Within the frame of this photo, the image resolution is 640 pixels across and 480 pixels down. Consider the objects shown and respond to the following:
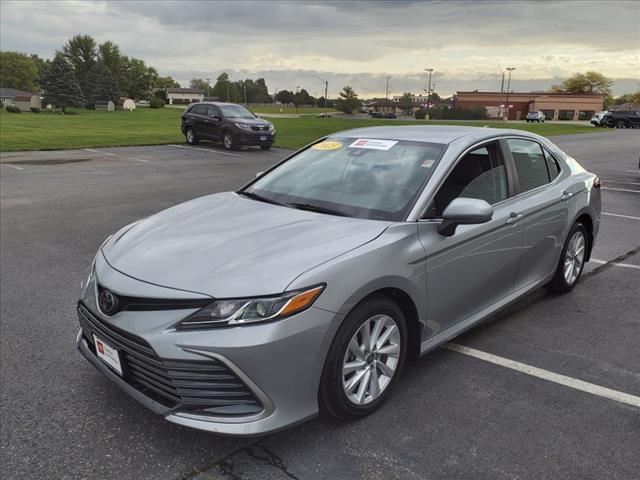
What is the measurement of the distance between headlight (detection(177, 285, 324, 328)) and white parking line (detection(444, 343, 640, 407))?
185cm

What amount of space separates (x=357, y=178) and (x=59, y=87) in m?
80.3

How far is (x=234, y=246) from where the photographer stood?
2.91 metres

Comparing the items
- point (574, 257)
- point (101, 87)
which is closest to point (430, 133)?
point (574, 257)

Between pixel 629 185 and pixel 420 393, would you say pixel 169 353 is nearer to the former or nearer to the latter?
pixel 420 393

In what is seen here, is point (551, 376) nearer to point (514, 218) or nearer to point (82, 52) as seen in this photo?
point (514, 218)

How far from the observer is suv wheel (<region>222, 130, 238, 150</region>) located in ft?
65.1

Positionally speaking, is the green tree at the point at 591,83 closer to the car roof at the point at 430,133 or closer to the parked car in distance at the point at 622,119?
the parked car in distance at the point at 622,119

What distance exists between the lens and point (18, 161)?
51.3ft

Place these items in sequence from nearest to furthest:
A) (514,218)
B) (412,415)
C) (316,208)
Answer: (412,415) → (316,208) → (514,218)

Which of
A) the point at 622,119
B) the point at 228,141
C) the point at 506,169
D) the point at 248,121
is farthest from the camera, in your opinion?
the point at 622,119

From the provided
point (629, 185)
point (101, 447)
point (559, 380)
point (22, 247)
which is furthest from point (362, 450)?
point (629, 185)

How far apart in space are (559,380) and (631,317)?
5.02ft

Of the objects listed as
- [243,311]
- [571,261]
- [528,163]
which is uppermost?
[528,163]

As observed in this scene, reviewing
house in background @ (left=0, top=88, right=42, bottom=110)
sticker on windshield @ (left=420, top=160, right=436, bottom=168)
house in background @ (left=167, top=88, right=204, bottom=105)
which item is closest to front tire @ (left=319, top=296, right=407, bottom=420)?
sticker on windshield @ (left=420, top=160, right=436, bottom=168)
